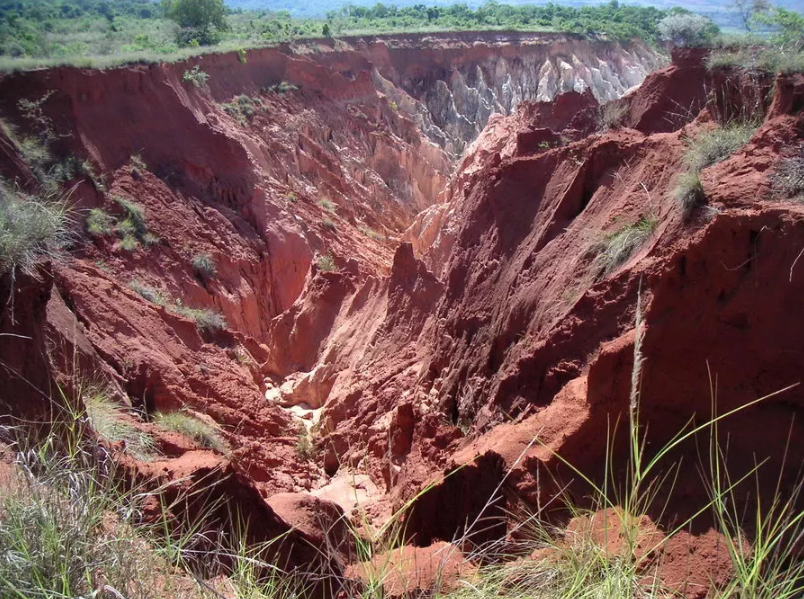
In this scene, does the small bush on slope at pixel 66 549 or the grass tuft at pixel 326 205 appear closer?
the small bush on slope at pixel 66 549

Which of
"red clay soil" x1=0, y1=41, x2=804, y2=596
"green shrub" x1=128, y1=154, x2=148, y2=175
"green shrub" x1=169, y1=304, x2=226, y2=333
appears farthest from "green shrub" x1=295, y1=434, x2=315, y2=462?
"green shrub" x1=128, y1=154, x2=148, y2=175

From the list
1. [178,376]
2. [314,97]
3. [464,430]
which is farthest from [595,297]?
[314,97]

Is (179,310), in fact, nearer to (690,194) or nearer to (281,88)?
(690,194)

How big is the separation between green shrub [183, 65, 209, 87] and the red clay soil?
754mm

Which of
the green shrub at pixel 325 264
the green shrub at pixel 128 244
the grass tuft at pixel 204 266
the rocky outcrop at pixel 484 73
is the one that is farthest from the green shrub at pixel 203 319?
the rocky outcrop at pixel 484 73

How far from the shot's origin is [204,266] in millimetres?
19016

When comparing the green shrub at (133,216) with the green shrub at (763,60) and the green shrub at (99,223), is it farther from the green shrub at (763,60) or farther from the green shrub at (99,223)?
the green shrub at (763,60)

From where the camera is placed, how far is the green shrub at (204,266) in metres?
18.9

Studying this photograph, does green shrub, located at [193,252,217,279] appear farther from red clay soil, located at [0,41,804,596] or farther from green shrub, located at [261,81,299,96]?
green shrub, located at [261,81,299,96]

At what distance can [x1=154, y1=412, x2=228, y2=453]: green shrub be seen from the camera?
355 inches

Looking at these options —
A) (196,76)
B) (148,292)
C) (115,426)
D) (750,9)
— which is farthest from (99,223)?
(750,9)

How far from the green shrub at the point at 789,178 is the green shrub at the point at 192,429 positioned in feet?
25.5

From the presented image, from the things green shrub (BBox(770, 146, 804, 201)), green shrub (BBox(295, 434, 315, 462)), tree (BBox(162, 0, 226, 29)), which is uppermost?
tree (BBox(162, 0, 226, 29))

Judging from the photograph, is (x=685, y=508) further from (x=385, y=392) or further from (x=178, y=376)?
(x=178, y=376)
